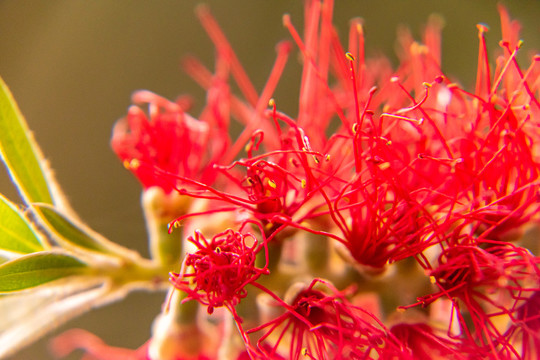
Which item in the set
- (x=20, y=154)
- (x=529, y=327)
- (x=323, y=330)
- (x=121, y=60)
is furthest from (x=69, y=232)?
(x=121, y=60)

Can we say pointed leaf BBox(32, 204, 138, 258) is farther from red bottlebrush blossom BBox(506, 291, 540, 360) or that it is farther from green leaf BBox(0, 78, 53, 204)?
red bottlebrush blossom BBox(506, 291, 540, 360)

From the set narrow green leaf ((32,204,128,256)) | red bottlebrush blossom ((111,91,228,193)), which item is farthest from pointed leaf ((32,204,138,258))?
red bottlebrush blossom ((111,91,228,193))

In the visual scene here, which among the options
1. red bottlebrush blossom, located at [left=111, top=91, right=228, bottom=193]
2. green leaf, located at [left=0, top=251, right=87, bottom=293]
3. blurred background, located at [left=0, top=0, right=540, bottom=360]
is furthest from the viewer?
blurred background, located at [left=0, top=0, right=540, bottom=360]

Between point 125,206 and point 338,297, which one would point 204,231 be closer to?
point 338,297

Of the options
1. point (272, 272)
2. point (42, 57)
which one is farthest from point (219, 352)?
point (42, 57)

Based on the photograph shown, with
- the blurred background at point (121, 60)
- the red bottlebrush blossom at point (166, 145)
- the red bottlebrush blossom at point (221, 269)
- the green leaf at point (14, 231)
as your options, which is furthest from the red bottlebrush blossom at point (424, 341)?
the blurred background at point (121, 60)

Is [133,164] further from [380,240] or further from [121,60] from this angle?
[121,60]

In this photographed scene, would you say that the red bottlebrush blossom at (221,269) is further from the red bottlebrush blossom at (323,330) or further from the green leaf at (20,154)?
the green leaf at (20,154)
